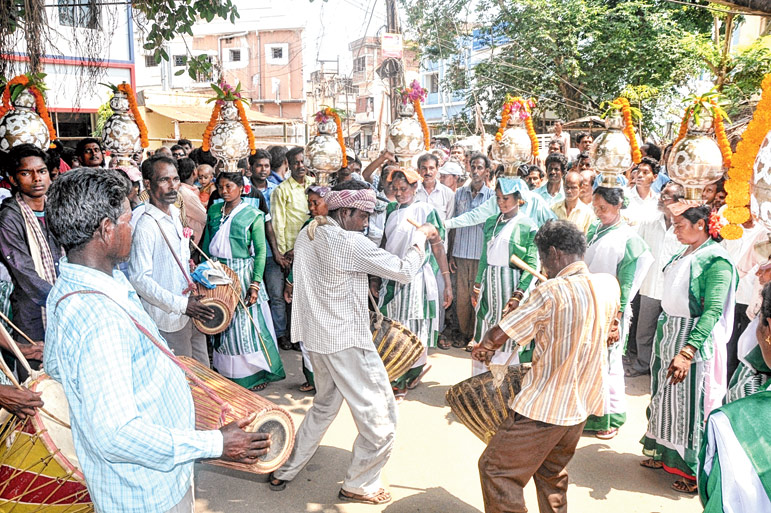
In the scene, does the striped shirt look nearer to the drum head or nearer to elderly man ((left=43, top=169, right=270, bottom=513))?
elderly man ((left=43, top=169, right=270, bottom=513))

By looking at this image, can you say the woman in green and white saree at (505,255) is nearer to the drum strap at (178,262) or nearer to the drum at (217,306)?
the drum at (217,306)

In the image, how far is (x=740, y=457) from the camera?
1.49 metres

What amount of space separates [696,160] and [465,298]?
4067 mm

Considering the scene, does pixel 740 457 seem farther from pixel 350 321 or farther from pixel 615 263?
pixel 615 263

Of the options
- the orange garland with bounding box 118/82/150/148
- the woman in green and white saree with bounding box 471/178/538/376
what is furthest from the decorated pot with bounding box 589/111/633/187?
the orange garland with bounding box 118/82/150/148

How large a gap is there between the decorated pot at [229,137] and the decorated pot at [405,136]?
1136 mm

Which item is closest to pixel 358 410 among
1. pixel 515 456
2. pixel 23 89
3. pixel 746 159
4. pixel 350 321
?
pixel 350 321

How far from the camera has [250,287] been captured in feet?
17.3

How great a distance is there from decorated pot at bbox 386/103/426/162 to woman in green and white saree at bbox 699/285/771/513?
11.1 ft

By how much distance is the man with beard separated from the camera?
157 inches

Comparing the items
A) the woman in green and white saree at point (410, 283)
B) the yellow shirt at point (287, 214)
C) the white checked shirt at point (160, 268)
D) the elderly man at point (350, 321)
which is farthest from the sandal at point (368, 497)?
the yellow shirt at point (287, 214)

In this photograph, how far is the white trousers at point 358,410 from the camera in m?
3.54

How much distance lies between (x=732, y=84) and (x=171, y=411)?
12.4 m

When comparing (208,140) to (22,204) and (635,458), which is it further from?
(635,458)
